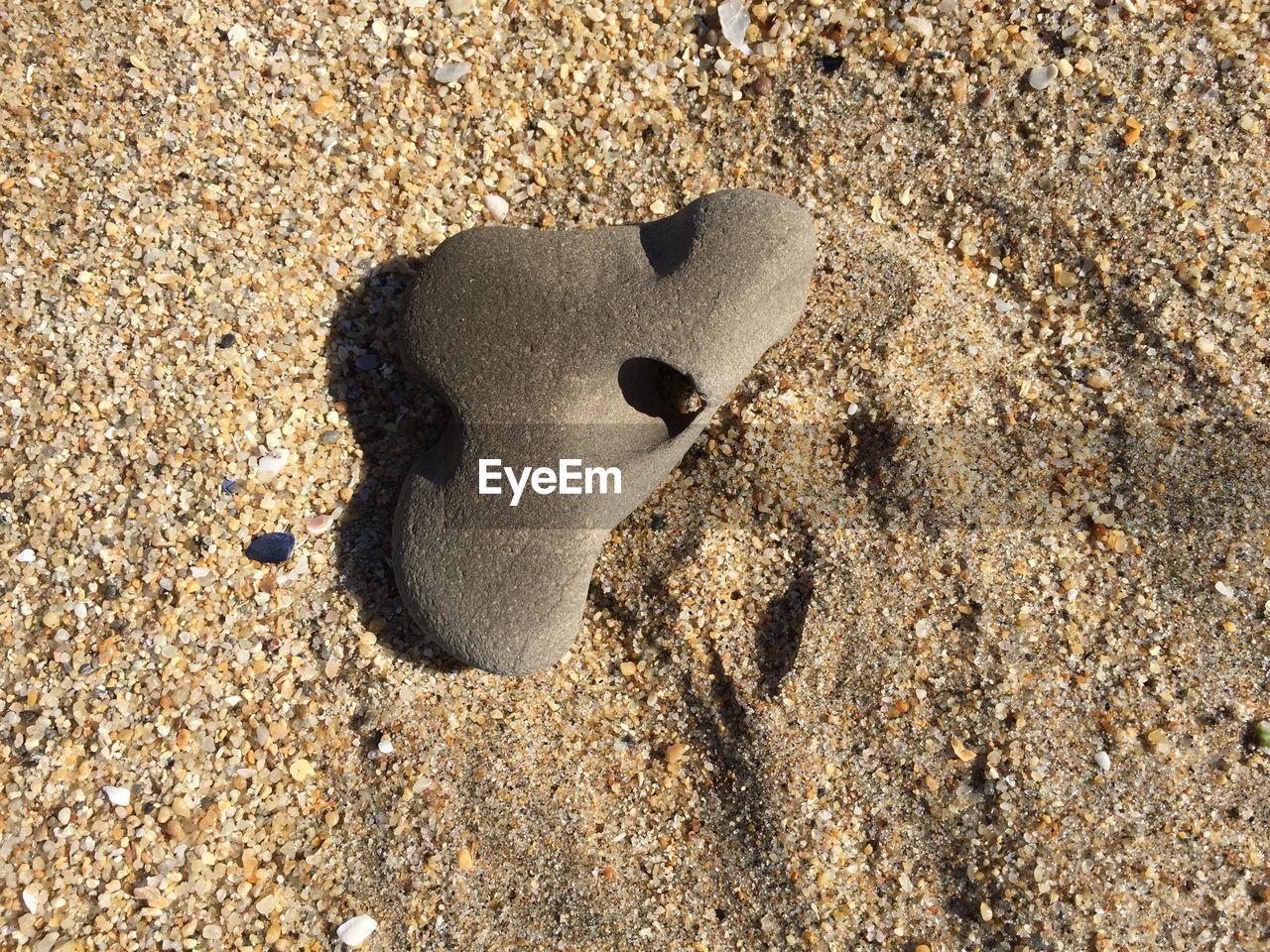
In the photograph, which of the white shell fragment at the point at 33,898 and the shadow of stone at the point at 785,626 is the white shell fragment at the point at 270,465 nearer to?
the white shell fragment at the point at 33,898

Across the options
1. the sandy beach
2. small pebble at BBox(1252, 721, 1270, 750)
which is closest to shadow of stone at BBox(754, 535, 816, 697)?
the sandy beach

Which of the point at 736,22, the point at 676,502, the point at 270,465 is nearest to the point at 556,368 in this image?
the point at 676,502

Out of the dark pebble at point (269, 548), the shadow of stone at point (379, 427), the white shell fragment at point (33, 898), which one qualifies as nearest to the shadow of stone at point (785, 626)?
the shadow of stone at point (379, 427)

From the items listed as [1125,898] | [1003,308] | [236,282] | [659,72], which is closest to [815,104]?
[659,72]

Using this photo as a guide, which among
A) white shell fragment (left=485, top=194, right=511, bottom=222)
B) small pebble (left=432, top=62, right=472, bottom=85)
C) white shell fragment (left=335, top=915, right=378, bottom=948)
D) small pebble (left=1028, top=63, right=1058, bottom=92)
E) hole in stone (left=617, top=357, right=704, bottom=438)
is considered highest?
small pebble (left=1028, top=63, right=1058, bottom=92)

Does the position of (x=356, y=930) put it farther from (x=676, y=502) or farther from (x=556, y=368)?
(x=556, y=368)

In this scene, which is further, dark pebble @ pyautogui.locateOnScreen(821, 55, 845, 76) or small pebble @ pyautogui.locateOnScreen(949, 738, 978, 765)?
dark pebble @ pyautogui.locateOnScreen(821, 55, 845, 76)

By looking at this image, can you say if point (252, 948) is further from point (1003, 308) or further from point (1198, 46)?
point (1198, 46)

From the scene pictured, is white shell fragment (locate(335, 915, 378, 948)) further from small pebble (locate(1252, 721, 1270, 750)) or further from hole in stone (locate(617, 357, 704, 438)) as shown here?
small pebble (locate(1252, 721, 1270, 750))
